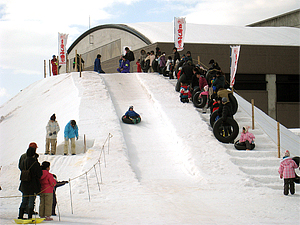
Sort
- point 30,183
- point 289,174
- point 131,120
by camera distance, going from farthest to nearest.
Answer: point 131,120
point 289,174
point 30,183

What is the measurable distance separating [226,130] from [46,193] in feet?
22.2

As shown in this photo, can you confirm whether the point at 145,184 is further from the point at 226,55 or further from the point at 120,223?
the point at 226,55

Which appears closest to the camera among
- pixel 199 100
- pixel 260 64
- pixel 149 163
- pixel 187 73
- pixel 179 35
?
pixel 149 163

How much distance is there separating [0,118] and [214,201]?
576 inches

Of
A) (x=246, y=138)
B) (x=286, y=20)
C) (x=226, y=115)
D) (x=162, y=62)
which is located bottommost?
(x=246, y=138)

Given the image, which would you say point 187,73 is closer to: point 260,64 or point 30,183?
point 30,183

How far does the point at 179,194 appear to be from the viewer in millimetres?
8391

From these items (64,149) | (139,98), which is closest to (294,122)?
(139,98)

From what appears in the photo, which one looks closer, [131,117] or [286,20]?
[131,117]

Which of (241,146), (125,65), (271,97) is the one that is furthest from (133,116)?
(271,97)

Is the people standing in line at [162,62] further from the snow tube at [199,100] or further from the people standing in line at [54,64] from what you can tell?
the people standing in line at [54,64]

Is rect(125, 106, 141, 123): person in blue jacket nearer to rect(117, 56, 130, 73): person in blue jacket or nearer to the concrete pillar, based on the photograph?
rect(117, 56, 130, 73): person in blue jacket

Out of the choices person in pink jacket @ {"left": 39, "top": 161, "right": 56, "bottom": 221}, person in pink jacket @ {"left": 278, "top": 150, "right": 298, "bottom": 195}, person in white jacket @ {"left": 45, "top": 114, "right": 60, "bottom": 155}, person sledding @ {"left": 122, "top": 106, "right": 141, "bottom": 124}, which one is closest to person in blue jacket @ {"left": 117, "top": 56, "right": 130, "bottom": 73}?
person sledding @ {"left": 122, "top": 106, "right": 141, "bottom": 124}

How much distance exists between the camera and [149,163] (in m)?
10.7
